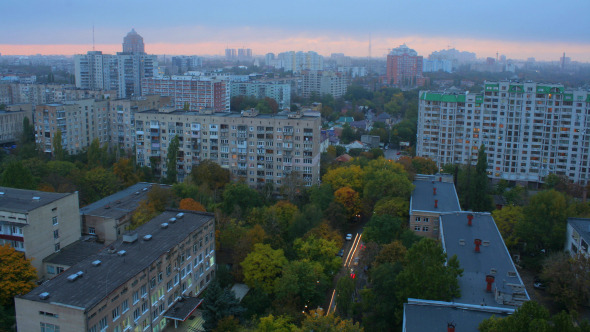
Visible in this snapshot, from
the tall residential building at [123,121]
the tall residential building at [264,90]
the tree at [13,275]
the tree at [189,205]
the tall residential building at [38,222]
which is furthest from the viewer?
the tall residential building at [264,90]

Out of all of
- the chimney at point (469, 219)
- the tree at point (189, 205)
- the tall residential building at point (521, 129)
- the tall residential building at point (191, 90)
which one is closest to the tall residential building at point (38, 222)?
the tree at point (189, 205)

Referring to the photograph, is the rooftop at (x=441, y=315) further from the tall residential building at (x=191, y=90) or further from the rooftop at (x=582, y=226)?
the tall residential building at (x=191, y=90)

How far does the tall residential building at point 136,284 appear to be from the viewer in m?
8.12

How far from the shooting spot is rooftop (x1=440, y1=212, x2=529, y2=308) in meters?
8.46

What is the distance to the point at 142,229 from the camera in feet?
37.3

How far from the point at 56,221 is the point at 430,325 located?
899cm

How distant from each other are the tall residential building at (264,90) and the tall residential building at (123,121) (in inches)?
877

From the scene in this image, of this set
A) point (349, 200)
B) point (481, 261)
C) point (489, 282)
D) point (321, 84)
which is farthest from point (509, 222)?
point (321, 84)

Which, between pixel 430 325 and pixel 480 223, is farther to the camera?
pixel 480 223

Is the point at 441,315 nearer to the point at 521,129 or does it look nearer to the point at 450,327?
the point at 450,327

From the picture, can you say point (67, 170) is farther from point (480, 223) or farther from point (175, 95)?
point (175, 95)

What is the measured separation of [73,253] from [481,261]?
9266 mm

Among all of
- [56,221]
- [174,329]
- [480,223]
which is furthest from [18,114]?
[480,223]

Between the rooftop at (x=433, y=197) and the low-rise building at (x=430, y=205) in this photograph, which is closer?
the low-rise building at (x=430, y=205)
